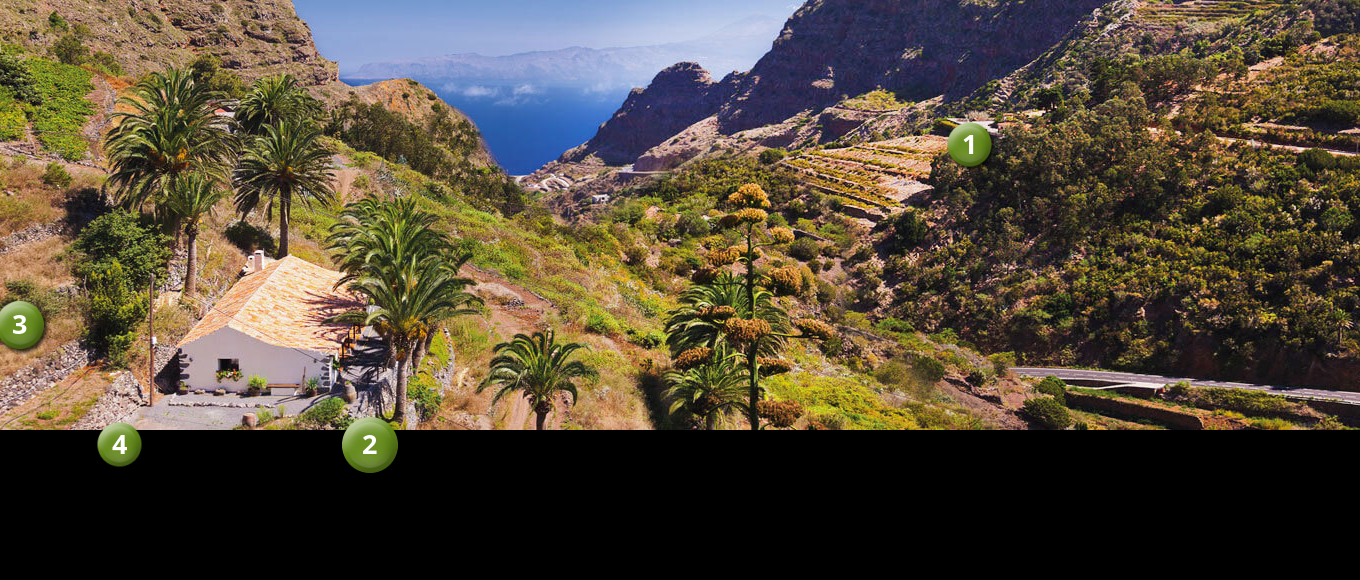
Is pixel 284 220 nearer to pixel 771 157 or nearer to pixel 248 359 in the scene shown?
pixel 248 359

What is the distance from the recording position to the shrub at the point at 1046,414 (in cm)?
947

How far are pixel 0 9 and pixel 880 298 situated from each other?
162 feet

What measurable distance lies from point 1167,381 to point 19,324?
1628 centimetres

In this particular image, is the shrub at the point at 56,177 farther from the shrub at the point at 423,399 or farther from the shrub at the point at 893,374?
the shrub at the point at 893,374

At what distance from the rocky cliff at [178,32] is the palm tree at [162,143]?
2912cm

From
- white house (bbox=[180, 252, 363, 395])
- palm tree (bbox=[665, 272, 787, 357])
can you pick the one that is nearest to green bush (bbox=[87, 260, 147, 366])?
white house (bbox=[180, 252, 363, 395])

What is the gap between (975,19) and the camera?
4683 inches

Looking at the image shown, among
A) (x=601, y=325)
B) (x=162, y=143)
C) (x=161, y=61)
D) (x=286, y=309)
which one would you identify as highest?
(x=161, y=61)

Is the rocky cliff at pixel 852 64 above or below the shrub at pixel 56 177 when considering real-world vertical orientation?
above

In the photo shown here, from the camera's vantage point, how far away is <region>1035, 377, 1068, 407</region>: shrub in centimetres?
1222

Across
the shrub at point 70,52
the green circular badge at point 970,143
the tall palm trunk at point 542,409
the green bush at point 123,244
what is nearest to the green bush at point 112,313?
the green bush at point 123,244
